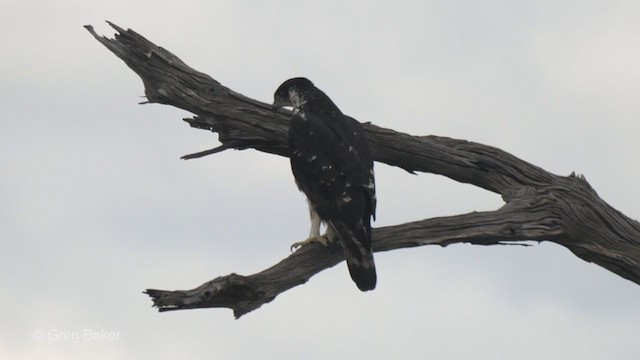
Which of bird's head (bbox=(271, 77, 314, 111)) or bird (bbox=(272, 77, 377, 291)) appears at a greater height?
bird's head (bbox=(271, 77, 314, 111))

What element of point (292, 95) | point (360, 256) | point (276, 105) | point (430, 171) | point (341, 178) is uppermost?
point (292, 95)

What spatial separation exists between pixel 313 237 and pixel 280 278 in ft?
3.19

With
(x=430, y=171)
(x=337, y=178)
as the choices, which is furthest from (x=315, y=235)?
(x=430, y=171)

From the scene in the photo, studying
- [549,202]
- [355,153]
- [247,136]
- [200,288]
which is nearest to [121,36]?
[247,136]

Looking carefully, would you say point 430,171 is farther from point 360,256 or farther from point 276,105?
point 360,256

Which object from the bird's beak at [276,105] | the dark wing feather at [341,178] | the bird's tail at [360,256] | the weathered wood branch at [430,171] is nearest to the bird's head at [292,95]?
the bird's beak at [276,105]

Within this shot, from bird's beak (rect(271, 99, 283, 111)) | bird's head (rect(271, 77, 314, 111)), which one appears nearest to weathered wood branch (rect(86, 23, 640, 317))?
bird's beak (rect(271, 99, 283, 111))

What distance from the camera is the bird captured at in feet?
38.6

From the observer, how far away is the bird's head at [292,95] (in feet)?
43.7

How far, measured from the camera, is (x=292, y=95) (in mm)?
13406

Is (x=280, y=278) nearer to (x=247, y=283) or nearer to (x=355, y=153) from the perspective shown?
(x=247, y=283)

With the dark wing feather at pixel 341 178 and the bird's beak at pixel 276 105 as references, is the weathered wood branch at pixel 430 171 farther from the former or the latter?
the dark wing feather at pixel 341 178

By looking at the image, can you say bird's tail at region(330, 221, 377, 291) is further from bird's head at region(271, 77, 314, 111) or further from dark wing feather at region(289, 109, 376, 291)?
bird's head at region(271, 77, 314, 111)

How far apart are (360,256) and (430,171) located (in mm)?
1757
